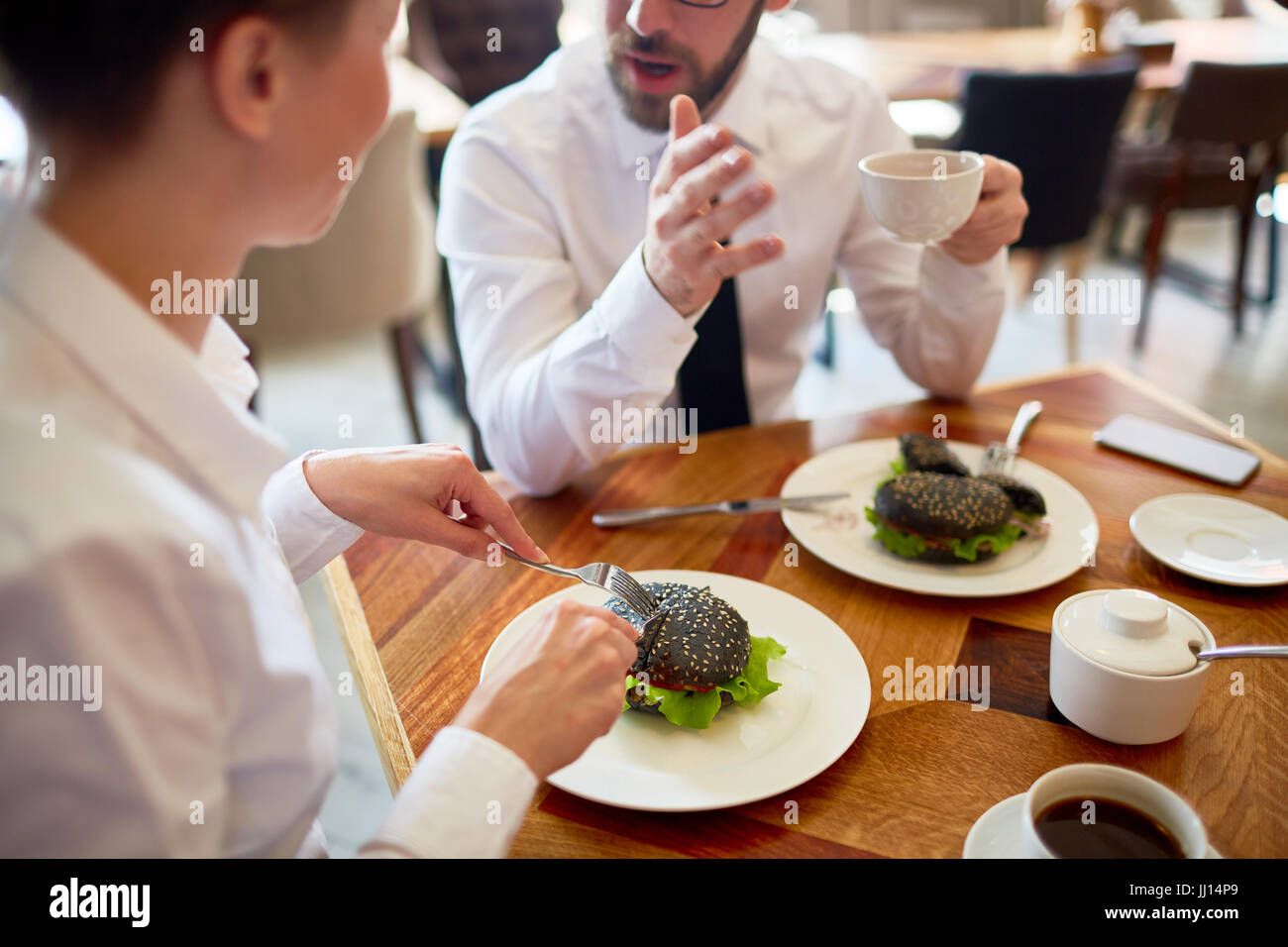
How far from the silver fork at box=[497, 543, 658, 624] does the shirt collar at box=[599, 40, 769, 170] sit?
83 cm

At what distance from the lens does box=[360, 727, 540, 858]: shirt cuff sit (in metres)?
0.69

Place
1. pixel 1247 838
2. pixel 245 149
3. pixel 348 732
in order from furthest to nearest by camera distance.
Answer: pixel 348 732
pixel 1247 838
pixel 245 149

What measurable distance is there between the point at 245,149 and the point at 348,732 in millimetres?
1892

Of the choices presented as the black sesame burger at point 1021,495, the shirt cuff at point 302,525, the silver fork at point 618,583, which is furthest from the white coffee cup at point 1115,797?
the shirt cuff at point 302,525

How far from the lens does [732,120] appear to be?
5.47 feet

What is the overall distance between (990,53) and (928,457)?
3.40 metres

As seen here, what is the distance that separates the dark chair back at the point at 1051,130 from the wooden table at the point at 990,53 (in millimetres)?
226

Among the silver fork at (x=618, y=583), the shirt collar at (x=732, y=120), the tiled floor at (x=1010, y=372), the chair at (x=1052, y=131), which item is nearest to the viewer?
the silver fork at (x=618, y=583)

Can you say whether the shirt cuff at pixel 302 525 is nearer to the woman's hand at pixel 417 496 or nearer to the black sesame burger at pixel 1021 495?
the woman's hand at pixel 417 496

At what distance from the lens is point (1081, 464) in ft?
4.46

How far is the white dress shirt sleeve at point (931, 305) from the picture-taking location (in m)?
1.54

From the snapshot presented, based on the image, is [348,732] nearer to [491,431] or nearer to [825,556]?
[491,431]

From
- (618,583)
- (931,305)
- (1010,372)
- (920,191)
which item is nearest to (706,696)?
(618,583)
